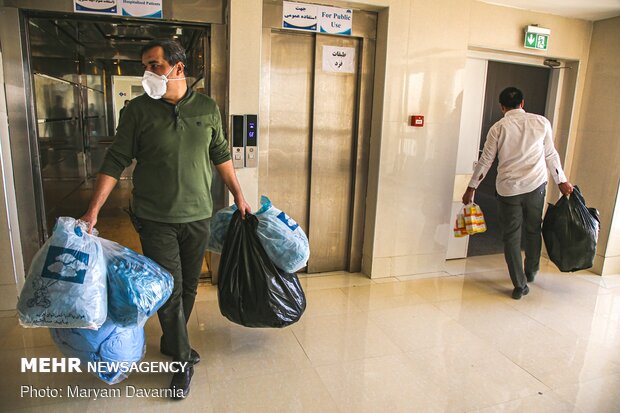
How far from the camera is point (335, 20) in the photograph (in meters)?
3.36

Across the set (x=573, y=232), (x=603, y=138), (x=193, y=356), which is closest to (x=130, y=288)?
(x=193, y=356)

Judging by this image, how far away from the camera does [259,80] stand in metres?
3.12

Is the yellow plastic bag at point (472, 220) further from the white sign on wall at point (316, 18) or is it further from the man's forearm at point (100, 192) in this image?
the man's forearm at point (100, 192)

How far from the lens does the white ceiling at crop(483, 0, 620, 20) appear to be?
3.55 metres

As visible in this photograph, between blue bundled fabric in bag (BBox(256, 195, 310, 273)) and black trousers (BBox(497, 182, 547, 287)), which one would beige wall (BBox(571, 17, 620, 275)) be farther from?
blue bundled fabric in bag (BBox(256, 195, 310, 273))

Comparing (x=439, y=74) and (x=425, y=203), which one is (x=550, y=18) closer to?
(x=439, y=74)

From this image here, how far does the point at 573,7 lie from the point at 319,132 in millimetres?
2398

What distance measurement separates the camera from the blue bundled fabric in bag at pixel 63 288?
1.68m

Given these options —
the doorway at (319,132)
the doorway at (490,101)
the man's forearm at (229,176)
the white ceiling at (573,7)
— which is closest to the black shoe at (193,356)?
the man's forearm at (229,176)

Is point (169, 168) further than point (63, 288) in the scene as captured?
Yes

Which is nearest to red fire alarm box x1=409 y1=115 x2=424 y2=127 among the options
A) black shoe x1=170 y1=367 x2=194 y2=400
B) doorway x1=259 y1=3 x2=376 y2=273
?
doorway x1=259 y1=3 x2=376 y2=273

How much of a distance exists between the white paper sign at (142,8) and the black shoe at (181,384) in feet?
7.32

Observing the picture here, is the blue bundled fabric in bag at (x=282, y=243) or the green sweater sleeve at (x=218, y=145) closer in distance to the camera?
the green sweater sleeve at (x=218, y=145)

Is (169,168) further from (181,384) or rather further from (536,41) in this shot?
(536,41)
